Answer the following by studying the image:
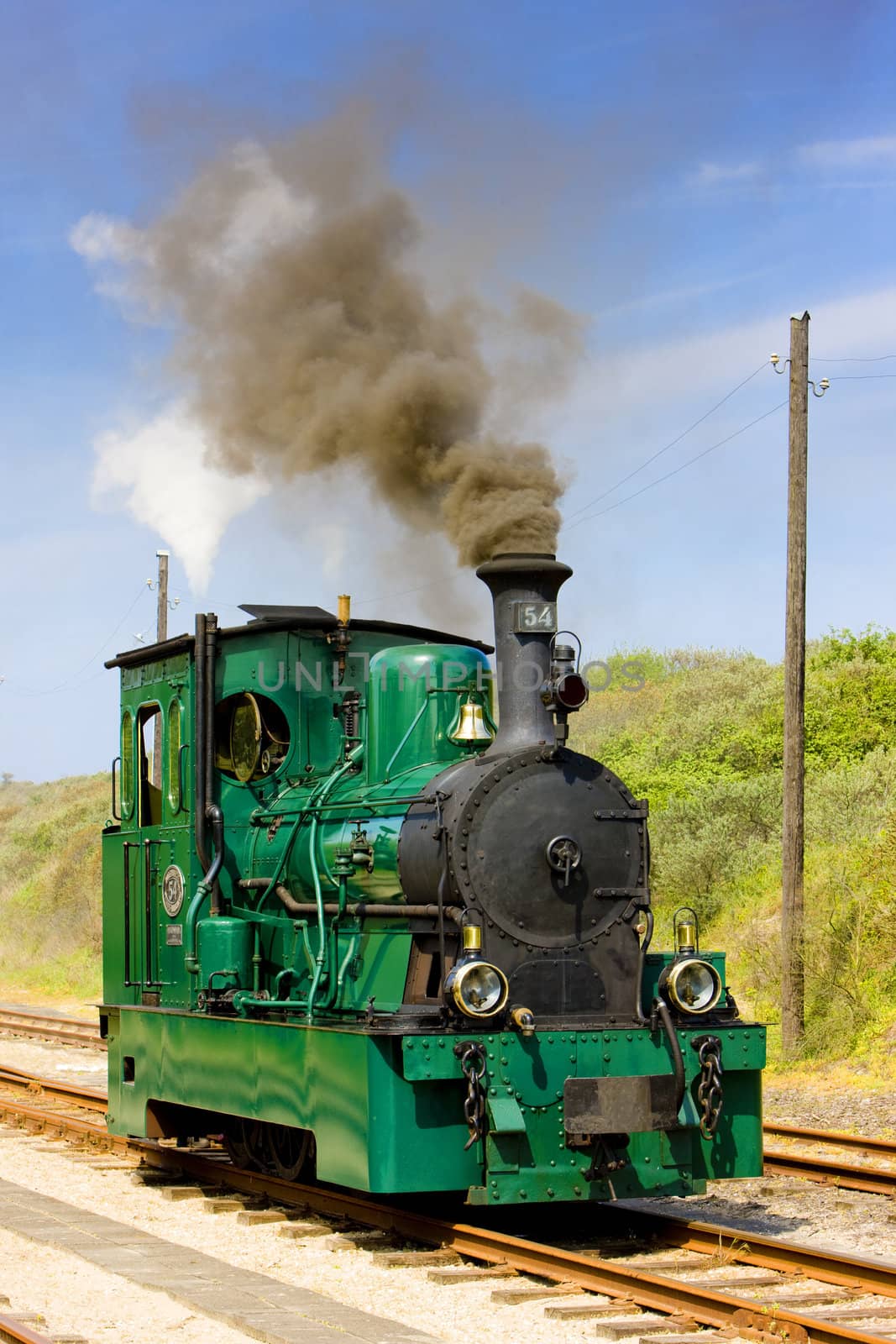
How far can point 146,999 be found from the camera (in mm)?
10617

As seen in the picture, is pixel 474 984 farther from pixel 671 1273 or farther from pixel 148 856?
pixel 148 856

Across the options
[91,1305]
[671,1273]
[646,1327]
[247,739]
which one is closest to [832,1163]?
[671,1273]

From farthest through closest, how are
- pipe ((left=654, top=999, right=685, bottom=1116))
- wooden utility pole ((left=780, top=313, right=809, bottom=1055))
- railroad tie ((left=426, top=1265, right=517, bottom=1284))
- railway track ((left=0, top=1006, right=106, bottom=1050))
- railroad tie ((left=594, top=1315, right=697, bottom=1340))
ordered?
railway track ((left=0, top=1006, right=106, bottom=1050))
wooden utility pole ((left=780, top=313, right=809, bottom=1055))
pipe ((left=654, top=999, right=685, bottom=1116))
railroad tie ((left=426, top=1265, right=517, bottom=1284))
railroad tie ((left=594, top=1315, right=697, bottom=1340))

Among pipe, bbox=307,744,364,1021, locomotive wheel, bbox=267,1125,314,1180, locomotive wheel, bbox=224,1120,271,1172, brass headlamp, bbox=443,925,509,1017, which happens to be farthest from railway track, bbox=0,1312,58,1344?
locomotive wheel, bbox=224,1120,271,1172

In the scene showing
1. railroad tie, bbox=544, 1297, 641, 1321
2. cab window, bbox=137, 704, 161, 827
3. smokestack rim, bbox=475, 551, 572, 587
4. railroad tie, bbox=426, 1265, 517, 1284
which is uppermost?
smokestack rim, bbox=475, 551, 572, 587

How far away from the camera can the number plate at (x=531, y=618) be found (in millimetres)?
8180

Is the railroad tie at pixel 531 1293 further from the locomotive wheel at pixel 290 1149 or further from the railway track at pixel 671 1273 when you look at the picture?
the locomotive wheel at pixel 290 1149

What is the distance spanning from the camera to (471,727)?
351 inches

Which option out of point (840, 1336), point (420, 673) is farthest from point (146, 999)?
point (840, 1336)

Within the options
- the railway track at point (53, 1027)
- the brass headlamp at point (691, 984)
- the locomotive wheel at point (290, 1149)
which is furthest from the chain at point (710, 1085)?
the railway track at point (53, 1027)

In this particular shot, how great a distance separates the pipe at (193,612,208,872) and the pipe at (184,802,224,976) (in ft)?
0.20

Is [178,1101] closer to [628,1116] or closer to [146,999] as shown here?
[146,999]

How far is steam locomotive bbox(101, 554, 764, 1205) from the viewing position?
7527 mm

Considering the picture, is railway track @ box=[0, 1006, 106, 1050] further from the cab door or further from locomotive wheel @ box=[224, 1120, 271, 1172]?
locomotive wheel @ box=[224, 1120, 271, 1172]
